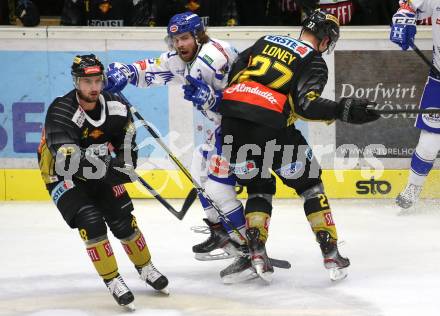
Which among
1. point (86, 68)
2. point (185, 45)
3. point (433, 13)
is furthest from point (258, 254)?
point (433, 13)

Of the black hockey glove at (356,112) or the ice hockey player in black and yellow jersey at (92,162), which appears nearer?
the ice hockey player in black and yellow jersey at (92,162)

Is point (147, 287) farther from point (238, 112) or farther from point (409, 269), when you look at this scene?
point (409, 269)

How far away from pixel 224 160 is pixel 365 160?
1935mm

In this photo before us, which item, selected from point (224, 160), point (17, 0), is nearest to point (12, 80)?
point (17, 0)

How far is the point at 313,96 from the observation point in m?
5.20

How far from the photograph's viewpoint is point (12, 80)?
7250 millimetres

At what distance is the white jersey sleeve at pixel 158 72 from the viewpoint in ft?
19.2

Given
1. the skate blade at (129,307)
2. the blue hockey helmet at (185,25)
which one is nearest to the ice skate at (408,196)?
the blue hockey helmet at (185,25)

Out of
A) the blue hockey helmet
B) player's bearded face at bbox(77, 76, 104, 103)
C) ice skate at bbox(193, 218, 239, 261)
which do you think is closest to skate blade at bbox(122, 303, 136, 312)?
ice skate at bbox(193, 218, 239, 261)

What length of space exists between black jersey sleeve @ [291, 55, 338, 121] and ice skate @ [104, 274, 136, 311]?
1189mm

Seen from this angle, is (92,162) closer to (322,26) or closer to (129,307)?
(129,307)

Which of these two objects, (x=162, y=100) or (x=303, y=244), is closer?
(x=303, y=244)

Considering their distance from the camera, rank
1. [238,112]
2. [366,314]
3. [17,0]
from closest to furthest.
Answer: [366,314]
[238,112]
[17,0]

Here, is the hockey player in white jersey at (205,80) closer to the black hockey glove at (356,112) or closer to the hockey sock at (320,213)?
the hockey sock at (320,213)
